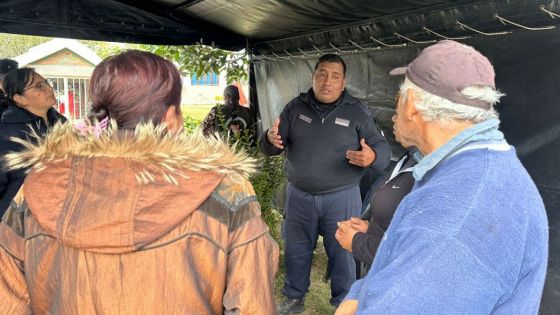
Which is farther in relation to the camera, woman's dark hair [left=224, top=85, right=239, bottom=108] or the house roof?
the house roof

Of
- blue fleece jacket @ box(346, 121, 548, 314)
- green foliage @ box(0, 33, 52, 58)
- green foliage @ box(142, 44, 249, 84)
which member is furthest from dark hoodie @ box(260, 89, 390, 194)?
green foliage @ box(0, 33, 52, 58)

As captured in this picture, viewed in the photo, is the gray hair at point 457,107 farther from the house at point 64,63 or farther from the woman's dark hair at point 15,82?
the house at point 64,63

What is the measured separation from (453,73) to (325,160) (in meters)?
2.09

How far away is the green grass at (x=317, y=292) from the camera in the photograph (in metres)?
3.54

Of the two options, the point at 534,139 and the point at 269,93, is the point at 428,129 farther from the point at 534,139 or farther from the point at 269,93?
the point at 269,93

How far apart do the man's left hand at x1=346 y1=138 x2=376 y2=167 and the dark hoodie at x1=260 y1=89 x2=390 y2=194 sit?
0.06 meters

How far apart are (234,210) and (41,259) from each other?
535 mm

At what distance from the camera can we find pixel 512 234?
89 cm

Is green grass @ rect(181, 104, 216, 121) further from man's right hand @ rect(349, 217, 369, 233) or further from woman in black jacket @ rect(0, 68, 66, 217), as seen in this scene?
man's right hand @ rect(349, 217, 369, 233)

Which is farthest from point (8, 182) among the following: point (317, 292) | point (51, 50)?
point (51, 50)

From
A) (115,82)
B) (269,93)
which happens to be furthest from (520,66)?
(269,93)

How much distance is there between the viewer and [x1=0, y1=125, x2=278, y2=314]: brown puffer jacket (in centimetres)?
102

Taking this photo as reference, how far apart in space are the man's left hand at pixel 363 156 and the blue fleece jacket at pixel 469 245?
1.97 m

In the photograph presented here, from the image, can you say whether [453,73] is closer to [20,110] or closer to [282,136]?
[282,136]
